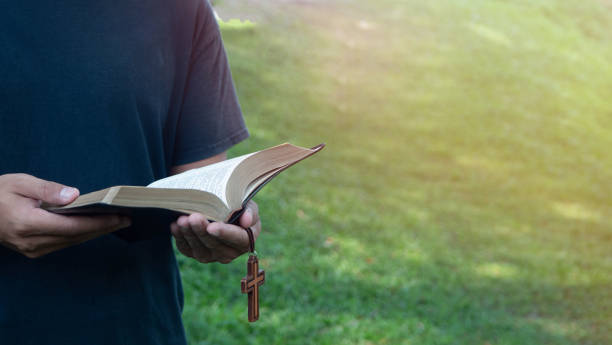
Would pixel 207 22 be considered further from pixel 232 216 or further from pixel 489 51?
pixel 489 51

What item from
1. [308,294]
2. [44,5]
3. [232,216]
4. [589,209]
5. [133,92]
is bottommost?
[589,209]

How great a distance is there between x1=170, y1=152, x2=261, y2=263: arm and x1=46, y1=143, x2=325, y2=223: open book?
16 millimetres

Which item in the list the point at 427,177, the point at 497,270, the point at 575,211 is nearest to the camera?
the point at 497,270

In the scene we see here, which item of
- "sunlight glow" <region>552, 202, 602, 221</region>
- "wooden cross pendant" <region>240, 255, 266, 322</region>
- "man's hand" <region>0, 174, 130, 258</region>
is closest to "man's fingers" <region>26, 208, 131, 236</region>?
"man's hand" <region>0, 174, 130, 258</region>

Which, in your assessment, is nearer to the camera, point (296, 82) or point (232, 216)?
point (232, 216)

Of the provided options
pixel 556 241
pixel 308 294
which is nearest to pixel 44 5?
pixel 308 294

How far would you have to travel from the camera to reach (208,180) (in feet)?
3.53

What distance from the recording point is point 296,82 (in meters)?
Result: 8.73

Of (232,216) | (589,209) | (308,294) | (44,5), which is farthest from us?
(589,209)

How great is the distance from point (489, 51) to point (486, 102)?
1.92m

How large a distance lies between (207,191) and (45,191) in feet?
0.82

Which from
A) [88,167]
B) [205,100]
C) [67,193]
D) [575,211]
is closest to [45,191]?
[67,193]

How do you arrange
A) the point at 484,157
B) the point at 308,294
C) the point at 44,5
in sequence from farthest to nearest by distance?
1. the point at 484,157
2. the point at 308,294
3. the point at 44,5

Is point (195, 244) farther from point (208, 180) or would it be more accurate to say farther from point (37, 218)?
point (37, 218)
